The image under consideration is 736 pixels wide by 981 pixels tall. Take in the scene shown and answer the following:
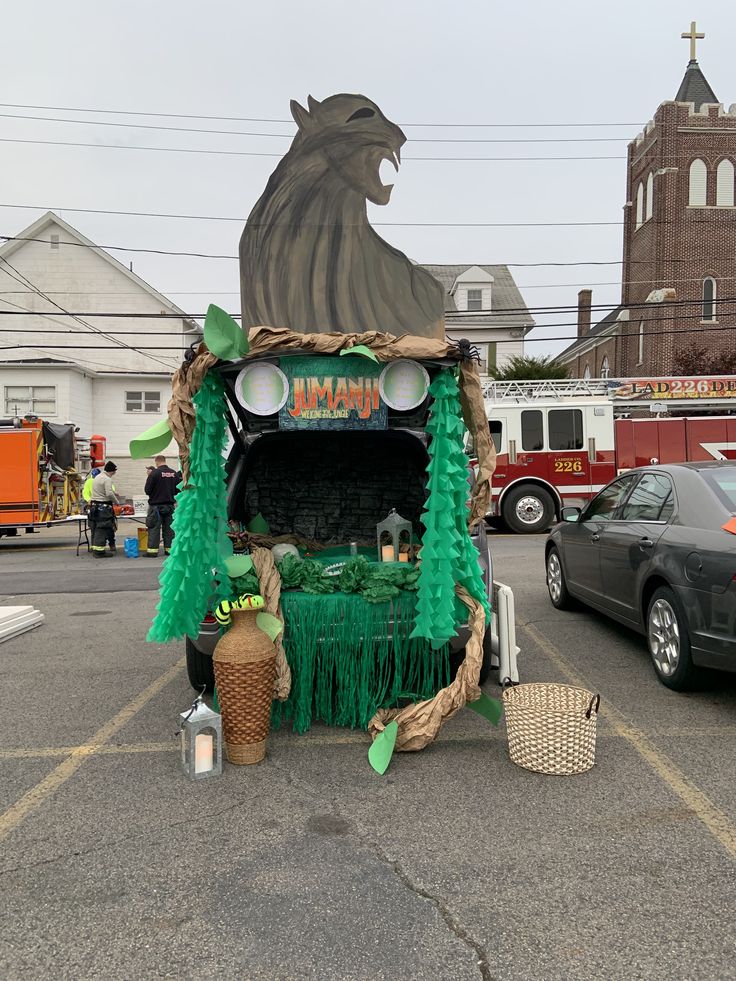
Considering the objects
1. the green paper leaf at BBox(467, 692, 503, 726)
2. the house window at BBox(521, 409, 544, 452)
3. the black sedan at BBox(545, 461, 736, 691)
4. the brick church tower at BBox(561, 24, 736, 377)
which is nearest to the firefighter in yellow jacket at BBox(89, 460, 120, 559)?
the house window at BBox(521, 409, 544, 452)

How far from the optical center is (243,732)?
3.83 m

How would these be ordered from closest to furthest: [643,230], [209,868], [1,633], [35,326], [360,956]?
[360,956] < [209,868] < [1,633] < [35,326] < [643,230]

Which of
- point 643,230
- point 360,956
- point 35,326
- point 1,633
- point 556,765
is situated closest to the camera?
point 360,956

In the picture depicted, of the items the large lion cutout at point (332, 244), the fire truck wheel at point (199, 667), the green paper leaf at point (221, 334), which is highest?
the large lion cutout at point (332, 244)

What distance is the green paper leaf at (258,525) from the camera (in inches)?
236

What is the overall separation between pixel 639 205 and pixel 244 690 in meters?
34.5

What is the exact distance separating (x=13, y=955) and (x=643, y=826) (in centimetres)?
245

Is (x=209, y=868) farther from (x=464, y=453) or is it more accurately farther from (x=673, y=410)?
(x=673, y=410)

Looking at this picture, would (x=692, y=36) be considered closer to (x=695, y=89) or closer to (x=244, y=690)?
(x=695, y=89)

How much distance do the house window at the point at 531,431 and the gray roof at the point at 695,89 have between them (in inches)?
972

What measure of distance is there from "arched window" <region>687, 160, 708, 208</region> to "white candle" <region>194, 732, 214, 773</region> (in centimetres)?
3316

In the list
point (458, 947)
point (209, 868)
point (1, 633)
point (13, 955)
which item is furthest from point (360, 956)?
point (1, 633)

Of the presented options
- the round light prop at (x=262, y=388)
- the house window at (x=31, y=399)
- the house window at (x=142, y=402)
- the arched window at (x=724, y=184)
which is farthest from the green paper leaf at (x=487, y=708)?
the arched window at (x=724, y=184)

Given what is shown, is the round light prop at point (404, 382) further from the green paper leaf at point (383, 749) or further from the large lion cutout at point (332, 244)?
the green paper leaf at point (383, 749)
